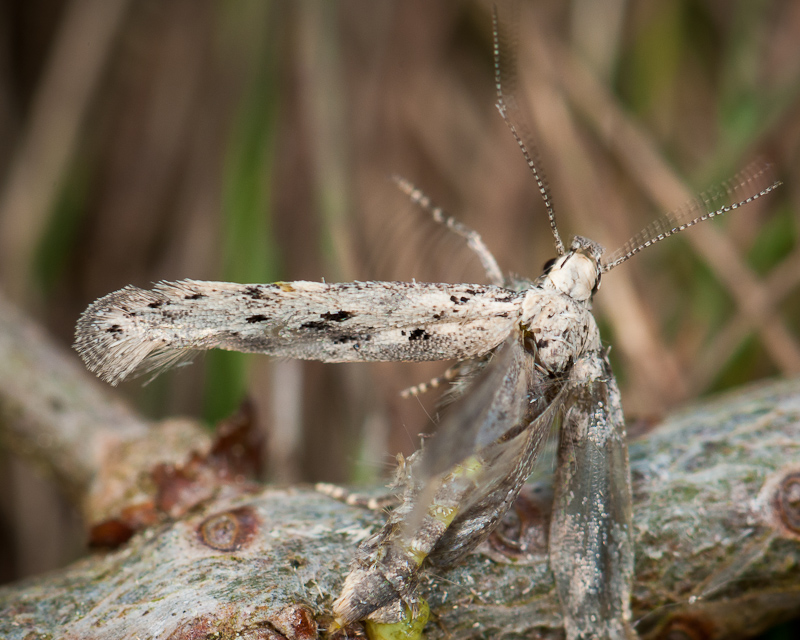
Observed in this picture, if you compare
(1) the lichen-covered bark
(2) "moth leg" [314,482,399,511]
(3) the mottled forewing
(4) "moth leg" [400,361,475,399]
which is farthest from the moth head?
(2) "moth leg" [314,482,399,511]

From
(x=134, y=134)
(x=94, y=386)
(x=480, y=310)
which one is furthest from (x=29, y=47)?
(x=480, y=310)

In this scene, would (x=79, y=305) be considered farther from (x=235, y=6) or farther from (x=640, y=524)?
(x=640, y=524)

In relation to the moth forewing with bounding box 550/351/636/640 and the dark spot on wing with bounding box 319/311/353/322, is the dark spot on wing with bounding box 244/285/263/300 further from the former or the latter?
the moth forewing with bounding box 550/351/636/640

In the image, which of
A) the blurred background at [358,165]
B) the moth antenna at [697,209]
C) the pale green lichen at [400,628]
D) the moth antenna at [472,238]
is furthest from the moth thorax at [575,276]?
the blurred background at [358,165]

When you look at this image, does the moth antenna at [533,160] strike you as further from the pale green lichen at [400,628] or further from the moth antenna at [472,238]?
the pale green lichen at [400,628]

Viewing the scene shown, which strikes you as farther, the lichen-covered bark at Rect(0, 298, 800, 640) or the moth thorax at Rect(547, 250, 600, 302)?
the moth thorax at Rect(547, 250, 600, 302)

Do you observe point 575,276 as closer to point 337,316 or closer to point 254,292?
point 337,316

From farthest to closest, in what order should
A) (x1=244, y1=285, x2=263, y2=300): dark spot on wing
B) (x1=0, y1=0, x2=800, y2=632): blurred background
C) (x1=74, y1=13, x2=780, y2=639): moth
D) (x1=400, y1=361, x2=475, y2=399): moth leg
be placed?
(x1=0, y1=0, x2=800, y2=632): blurred background, (x1=400, y1=361, x2=475, y2=399): moth leg, (x1=244, y1=285, x2=263, y2=300): dark spot on wing, (x1=74, y1=13, x2=780, y2=639): moth

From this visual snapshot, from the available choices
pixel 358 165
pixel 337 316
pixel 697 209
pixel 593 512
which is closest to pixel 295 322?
pixel 337 316
